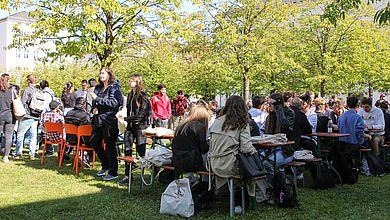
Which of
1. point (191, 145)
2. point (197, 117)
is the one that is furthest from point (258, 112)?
point (191, 145)

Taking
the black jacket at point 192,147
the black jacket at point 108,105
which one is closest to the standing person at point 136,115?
the black jacket at point 108,105

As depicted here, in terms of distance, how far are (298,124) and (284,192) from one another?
5.89 ft

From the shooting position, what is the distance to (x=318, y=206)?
626 cm

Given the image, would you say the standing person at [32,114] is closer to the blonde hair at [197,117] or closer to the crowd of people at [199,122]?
the crowd of people at [199,122]

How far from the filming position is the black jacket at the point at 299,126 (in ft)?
24.3

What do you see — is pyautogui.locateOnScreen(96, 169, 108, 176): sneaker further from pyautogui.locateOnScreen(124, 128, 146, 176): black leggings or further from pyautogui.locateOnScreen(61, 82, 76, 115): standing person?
pyautogui.locateOnScreen(61, 82, 76, 115): standing person

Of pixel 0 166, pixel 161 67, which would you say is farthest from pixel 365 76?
pixel 0 166

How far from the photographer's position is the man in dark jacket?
7.42 metres

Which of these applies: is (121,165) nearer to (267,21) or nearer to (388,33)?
(267,21)

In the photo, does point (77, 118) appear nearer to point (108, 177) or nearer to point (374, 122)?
point (108, 177)

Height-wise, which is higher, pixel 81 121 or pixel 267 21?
pixel 267 21

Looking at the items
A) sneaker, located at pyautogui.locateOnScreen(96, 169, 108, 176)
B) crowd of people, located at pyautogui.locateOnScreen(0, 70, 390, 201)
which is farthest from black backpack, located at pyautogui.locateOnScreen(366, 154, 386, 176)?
sneaker, located at pyautogui.locateOnScreen(96, 169, 108, 176)

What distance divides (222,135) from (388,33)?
21262 millimetres

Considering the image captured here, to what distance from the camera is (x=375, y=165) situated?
28.7 ft
